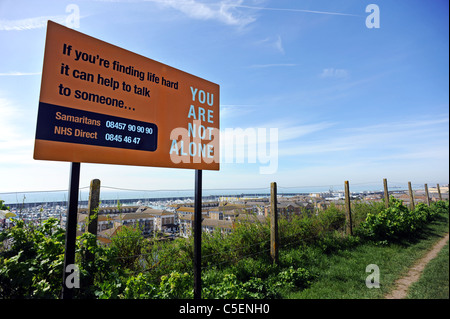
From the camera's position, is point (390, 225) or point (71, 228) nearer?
point (71, 228)

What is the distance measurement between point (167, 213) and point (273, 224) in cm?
274

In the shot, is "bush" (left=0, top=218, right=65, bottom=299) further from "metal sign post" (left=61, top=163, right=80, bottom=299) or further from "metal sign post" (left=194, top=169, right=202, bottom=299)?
"metal sign post" (left=194, top=169, right=202, bottom=299)

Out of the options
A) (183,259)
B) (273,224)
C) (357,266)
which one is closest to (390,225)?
(357,266)

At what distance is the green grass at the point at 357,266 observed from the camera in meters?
4.18

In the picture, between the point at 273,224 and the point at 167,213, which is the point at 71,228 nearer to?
the point at 167,213

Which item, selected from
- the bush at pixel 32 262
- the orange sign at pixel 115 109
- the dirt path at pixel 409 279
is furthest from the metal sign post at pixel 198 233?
the dirt path at pixel 409 279

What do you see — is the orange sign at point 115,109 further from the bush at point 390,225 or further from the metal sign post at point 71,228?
the bush at point 390,225

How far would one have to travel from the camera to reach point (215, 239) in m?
5.68

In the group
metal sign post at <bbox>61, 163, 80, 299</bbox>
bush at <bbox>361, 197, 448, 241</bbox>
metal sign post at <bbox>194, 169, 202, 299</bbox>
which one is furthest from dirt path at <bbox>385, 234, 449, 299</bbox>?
metal sign post at <bbox>61, 163, 80, 299</bbox>

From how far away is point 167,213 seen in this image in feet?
16.4

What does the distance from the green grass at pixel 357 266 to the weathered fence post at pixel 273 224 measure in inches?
31.3
